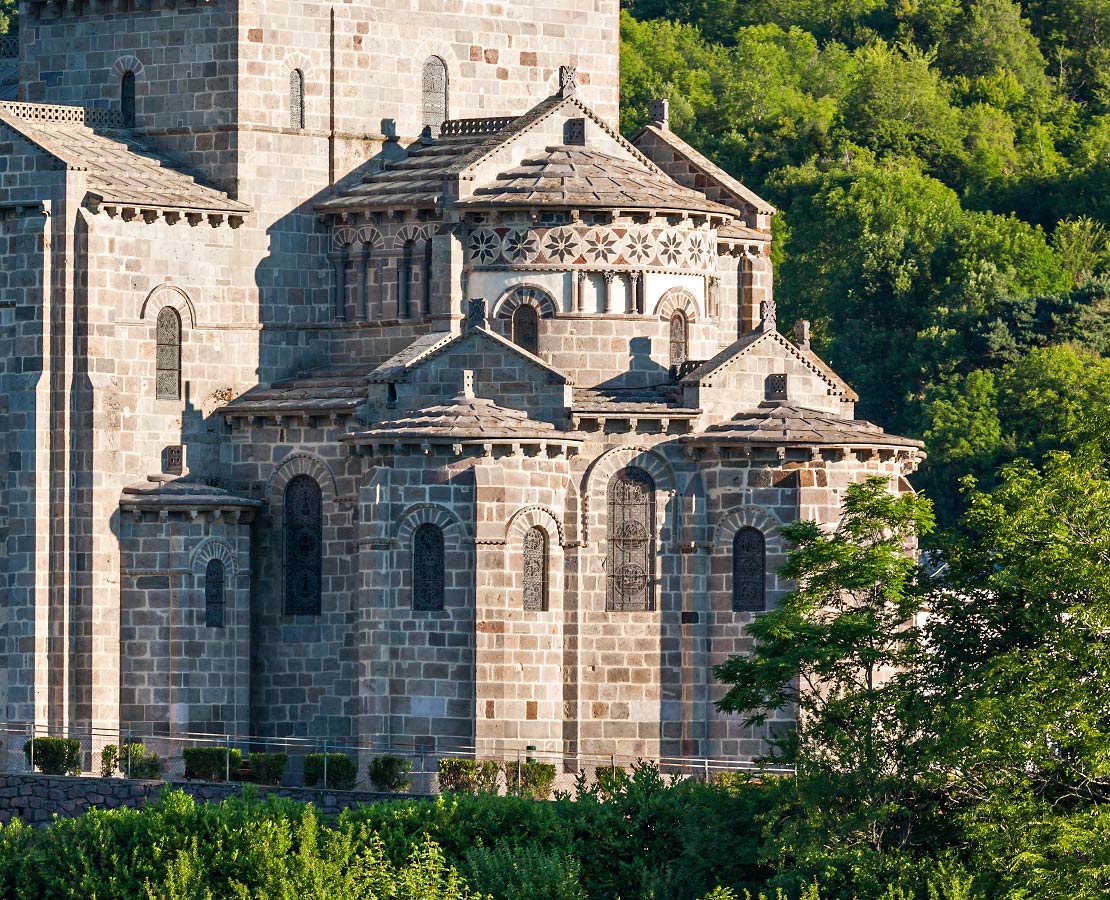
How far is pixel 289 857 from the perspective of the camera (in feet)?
271

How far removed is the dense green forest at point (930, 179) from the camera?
441 ft

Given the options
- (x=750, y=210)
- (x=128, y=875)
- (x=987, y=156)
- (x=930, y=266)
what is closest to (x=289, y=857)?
(x=128, y=875)

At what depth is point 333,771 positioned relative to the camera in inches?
3625

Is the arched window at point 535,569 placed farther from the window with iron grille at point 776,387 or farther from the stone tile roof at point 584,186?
the stone tile roof at point 584,186

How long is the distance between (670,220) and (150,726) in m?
17.2

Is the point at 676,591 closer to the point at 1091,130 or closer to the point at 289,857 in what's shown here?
the point at 289,857

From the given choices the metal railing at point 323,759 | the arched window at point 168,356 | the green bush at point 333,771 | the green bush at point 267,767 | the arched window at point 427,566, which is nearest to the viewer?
the metal railing at point 323,759

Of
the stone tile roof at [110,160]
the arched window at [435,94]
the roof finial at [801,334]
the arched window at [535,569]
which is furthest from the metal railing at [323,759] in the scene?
the arched window at [435,94]

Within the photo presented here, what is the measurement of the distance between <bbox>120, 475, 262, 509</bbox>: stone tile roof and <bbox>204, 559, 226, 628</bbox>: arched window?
144 cm

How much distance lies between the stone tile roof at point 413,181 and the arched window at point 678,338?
6.43 metres

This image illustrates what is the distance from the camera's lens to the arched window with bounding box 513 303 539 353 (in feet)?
318

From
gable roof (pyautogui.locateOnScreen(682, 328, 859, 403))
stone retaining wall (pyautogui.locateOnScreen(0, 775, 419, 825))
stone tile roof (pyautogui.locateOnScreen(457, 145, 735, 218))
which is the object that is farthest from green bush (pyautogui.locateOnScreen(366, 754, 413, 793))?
stone tile roof (pyautogui.locateOnScreen(457, 145, 735, 218))

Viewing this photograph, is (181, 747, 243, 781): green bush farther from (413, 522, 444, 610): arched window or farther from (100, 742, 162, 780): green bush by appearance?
(413, 522, 444, 610): arched window

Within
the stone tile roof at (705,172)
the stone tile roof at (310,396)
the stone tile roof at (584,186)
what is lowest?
the stone tile roof at (310,396)
